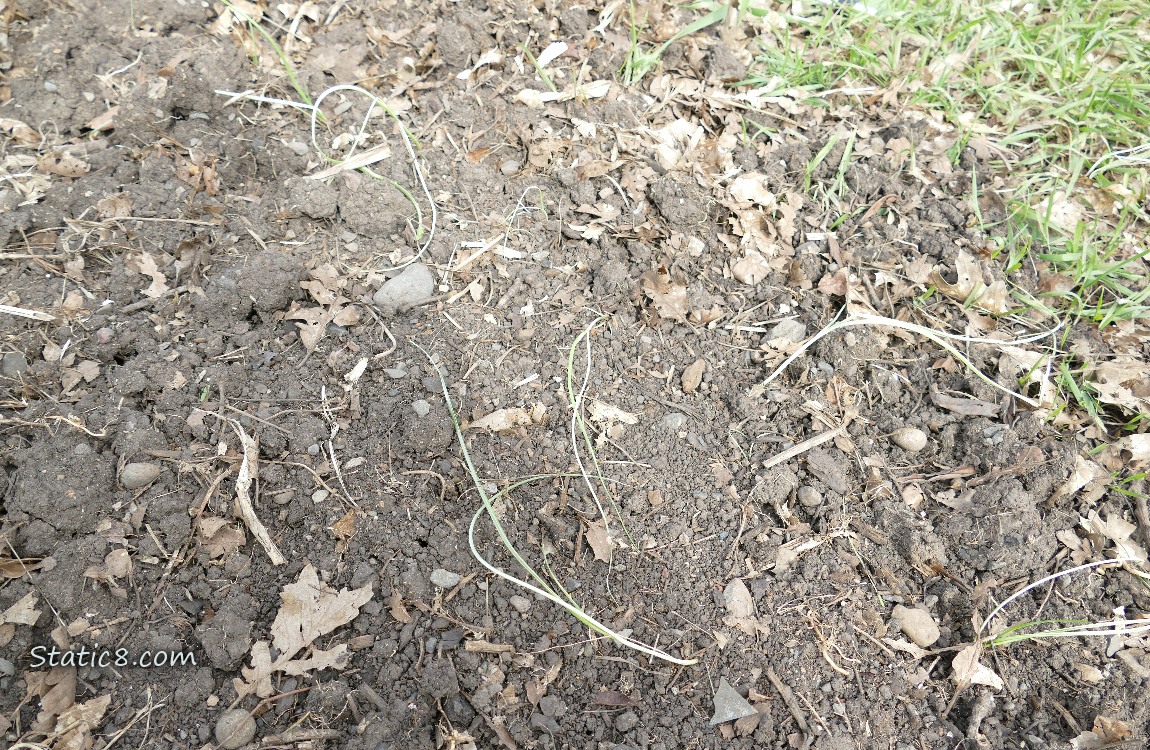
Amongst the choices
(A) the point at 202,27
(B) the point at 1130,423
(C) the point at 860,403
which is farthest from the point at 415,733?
(A) the point at 202,27

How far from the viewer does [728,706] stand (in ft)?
5.98

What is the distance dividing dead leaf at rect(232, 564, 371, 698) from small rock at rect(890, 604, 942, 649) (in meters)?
1.45

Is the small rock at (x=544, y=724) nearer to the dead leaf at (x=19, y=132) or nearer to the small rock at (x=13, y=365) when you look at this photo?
the small rock at (x=13, y=365)

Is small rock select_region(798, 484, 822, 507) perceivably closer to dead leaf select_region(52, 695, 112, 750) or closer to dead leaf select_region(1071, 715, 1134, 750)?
dead leaf select_region(1071, 715, 1134, 750)

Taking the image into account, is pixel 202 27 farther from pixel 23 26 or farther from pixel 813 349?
pixel 813 349

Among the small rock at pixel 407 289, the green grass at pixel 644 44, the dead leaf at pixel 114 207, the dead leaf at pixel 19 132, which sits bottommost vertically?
the small rock at pixel 407 289

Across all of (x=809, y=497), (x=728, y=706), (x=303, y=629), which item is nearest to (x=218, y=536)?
(x=303, y=629)

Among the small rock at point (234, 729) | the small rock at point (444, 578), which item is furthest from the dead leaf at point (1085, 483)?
the small rock at point (234, 729)

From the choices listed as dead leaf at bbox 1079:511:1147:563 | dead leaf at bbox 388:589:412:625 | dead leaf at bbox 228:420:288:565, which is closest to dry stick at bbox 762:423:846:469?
dead leaf at bbox 1079:511:1147:563

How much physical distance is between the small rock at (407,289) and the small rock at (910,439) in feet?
5.26

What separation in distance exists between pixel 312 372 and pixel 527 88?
1.53m

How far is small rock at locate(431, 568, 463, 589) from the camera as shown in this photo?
75.6 inches

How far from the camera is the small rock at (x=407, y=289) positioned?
2.41m

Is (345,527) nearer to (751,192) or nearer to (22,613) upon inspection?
(22,613)
